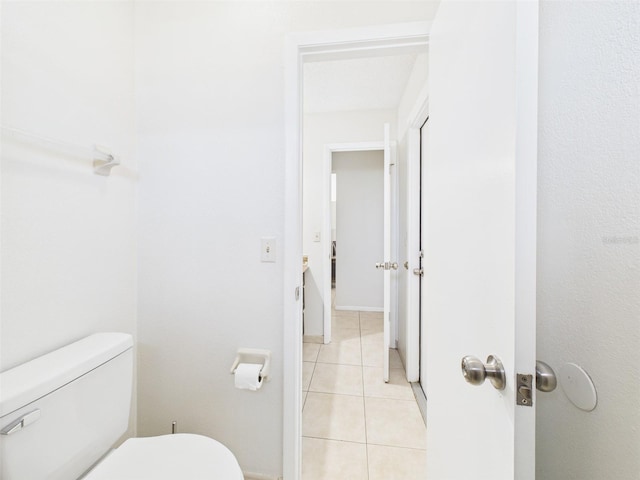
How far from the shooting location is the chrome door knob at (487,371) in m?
0.56

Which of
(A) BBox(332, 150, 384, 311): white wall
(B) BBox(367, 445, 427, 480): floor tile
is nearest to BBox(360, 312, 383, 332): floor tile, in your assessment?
(A) BBox(332, 150, 384, 311): white wall

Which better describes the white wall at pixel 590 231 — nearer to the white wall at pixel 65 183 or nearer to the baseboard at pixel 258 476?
the baseboard at pixel 258 476

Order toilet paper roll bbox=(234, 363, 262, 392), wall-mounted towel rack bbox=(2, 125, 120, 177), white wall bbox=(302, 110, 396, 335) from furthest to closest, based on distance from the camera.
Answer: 1. white wall bbox=(302, 110, 396, 335)
2. toilet paper roll bbox=(234, 363, 262, 392)
3. wall-mounted towel rack bbox=(2, 125, 120, 177)

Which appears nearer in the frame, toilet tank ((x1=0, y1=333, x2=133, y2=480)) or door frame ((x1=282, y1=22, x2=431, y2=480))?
toilet tank ((x1=0, y1=333, x2=133, y2=480))

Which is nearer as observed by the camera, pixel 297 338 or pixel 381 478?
pixel 297 338

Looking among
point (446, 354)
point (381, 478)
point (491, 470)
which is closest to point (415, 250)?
point (446, 354)

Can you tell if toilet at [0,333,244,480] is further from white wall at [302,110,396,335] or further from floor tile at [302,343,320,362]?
white wall at [302,110,396,335]

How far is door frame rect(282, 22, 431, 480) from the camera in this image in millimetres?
1137

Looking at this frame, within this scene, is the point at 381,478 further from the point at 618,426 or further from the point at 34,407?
the point at 34,407

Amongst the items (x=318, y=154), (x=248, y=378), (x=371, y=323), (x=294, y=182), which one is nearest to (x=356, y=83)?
(x=318, y=154)

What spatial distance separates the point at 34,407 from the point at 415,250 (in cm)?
202

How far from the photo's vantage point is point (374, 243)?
3857mm

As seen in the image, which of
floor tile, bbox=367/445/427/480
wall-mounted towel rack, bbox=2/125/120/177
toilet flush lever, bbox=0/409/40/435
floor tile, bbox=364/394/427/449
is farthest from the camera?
floor tile, bbox=364/394/427/449

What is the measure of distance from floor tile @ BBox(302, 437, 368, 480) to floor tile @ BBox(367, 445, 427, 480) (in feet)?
0.14
